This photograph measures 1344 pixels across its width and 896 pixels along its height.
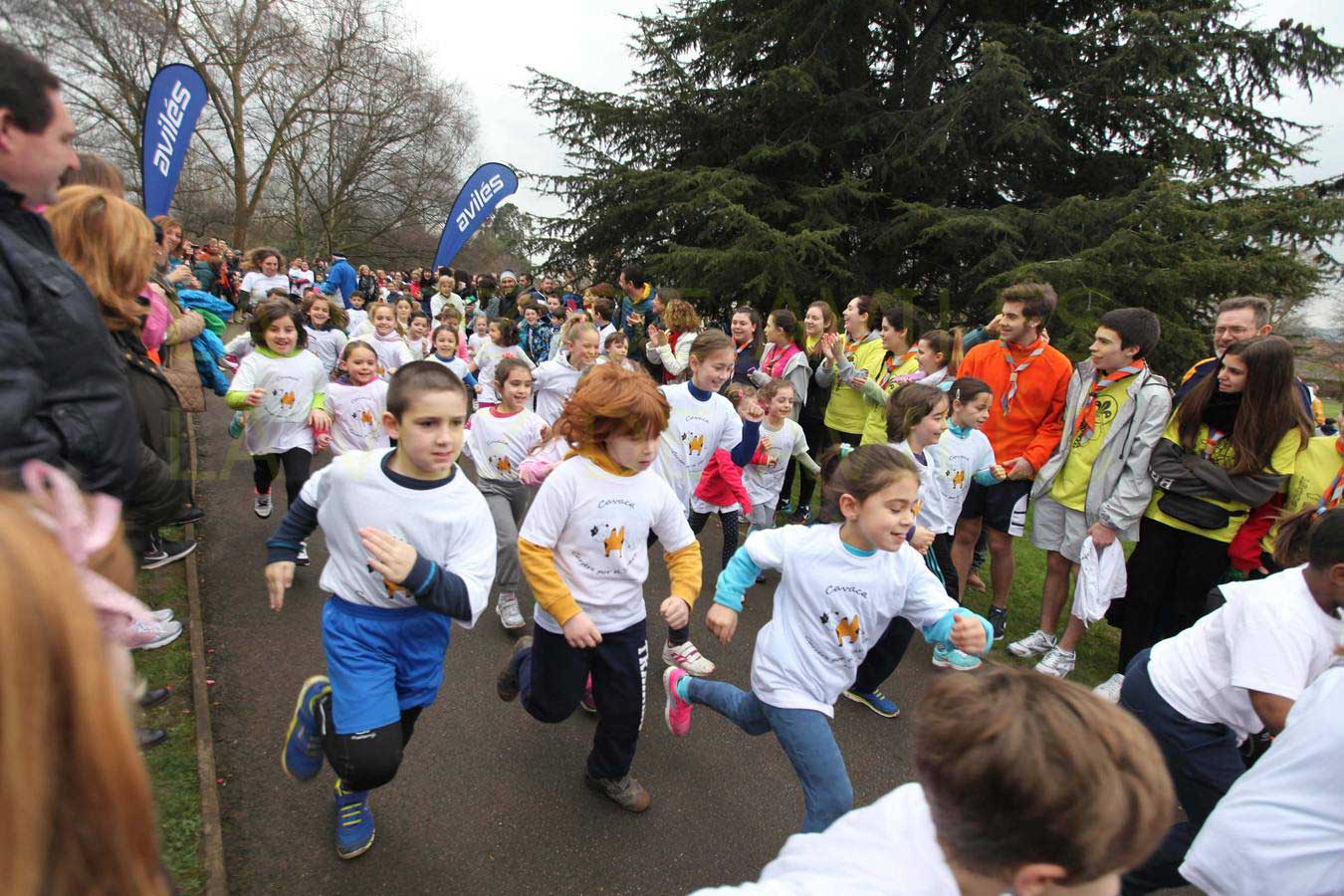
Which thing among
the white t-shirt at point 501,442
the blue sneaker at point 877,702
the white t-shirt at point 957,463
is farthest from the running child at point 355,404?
the white t-shirt at point 957,463

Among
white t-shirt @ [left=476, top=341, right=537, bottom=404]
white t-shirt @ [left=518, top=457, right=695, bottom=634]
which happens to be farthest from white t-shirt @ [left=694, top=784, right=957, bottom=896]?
white t-shirt @ [left=476, top=341, right=537, bottom=404]

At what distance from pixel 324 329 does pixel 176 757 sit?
5306 mm

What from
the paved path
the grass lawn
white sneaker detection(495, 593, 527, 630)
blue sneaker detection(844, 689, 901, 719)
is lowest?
the paved path

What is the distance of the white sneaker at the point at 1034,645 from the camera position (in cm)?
481

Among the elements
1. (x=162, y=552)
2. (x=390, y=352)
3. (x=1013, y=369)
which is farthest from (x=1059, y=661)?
(x=390, y=352)

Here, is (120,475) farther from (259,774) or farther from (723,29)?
(723,29)

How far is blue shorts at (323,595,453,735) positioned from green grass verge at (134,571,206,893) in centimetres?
65

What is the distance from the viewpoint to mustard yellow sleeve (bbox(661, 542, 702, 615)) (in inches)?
119

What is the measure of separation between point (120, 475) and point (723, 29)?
554 inches

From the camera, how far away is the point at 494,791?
310 centimetres

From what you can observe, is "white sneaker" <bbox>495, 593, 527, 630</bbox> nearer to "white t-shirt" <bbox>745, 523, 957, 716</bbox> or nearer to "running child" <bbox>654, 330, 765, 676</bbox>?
"running child" <bbox>654, 330, 765, 676</bbox>

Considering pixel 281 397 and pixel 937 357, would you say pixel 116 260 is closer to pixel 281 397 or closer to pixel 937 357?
pixel 281 397

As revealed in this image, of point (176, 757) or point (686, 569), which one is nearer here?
point (176, 757)

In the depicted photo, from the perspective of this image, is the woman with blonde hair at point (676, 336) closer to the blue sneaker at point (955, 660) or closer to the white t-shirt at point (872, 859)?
the blue sneaker at point (955, 660)
